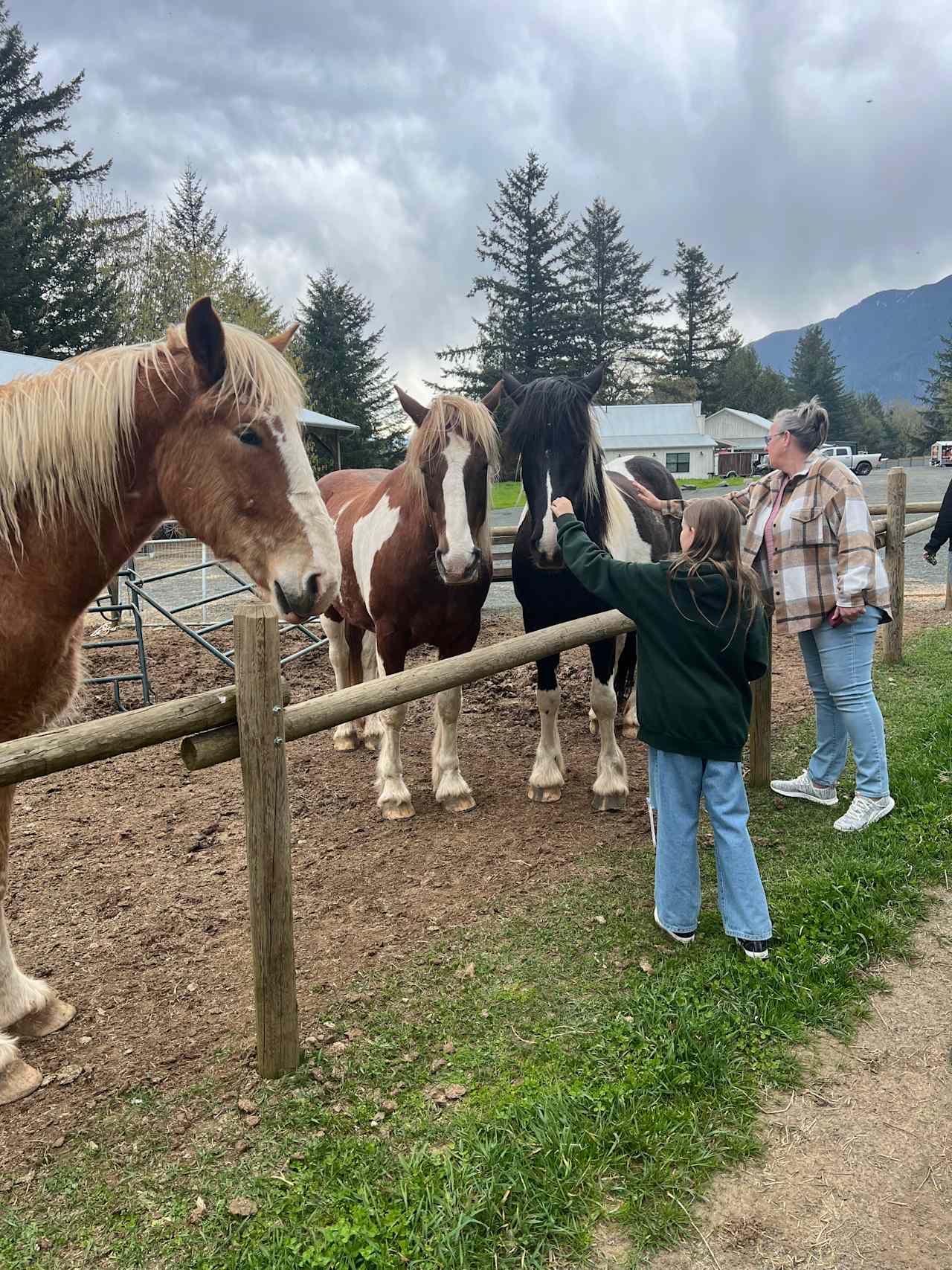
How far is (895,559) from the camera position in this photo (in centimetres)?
679

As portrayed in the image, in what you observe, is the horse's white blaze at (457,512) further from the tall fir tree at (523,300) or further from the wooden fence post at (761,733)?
the tall fir tree at (523,300)

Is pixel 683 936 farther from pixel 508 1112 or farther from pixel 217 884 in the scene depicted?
pixel 217 884

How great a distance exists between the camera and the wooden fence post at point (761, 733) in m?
4.13

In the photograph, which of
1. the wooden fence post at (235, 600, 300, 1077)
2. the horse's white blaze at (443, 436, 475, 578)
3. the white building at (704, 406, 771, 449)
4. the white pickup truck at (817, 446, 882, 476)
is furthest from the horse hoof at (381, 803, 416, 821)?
the white building at (704, 406, 771, 449)

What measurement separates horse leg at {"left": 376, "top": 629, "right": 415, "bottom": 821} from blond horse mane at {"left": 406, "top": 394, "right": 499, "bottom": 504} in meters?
Result: 0.88

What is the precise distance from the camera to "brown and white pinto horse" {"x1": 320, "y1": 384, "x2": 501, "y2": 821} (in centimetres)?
370

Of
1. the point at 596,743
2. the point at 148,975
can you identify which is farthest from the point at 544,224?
the point at 148,975

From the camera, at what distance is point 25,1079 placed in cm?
237

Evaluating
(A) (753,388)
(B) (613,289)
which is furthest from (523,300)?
(A) (753,388)

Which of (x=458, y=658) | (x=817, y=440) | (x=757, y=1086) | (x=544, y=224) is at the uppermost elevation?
(x=544, y=224)

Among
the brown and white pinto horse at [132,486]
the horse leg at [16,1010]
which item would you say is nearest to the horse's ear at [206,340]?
the brown and white pinto horse at [132,486]

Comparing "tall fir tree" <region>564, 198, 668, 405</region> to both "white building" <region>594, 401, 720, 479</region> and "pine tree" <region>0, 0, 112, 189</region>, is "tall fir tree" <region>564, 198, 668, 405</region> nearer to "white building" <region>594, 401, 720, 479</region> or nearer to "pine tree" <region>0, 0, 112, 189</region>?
"white building" <region>594, 401, 720, 479</region>

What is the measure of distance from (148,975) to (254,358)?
7.55ft

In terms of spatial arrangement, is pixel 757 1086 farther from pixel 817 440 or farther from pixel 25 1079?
pixel 817 440
